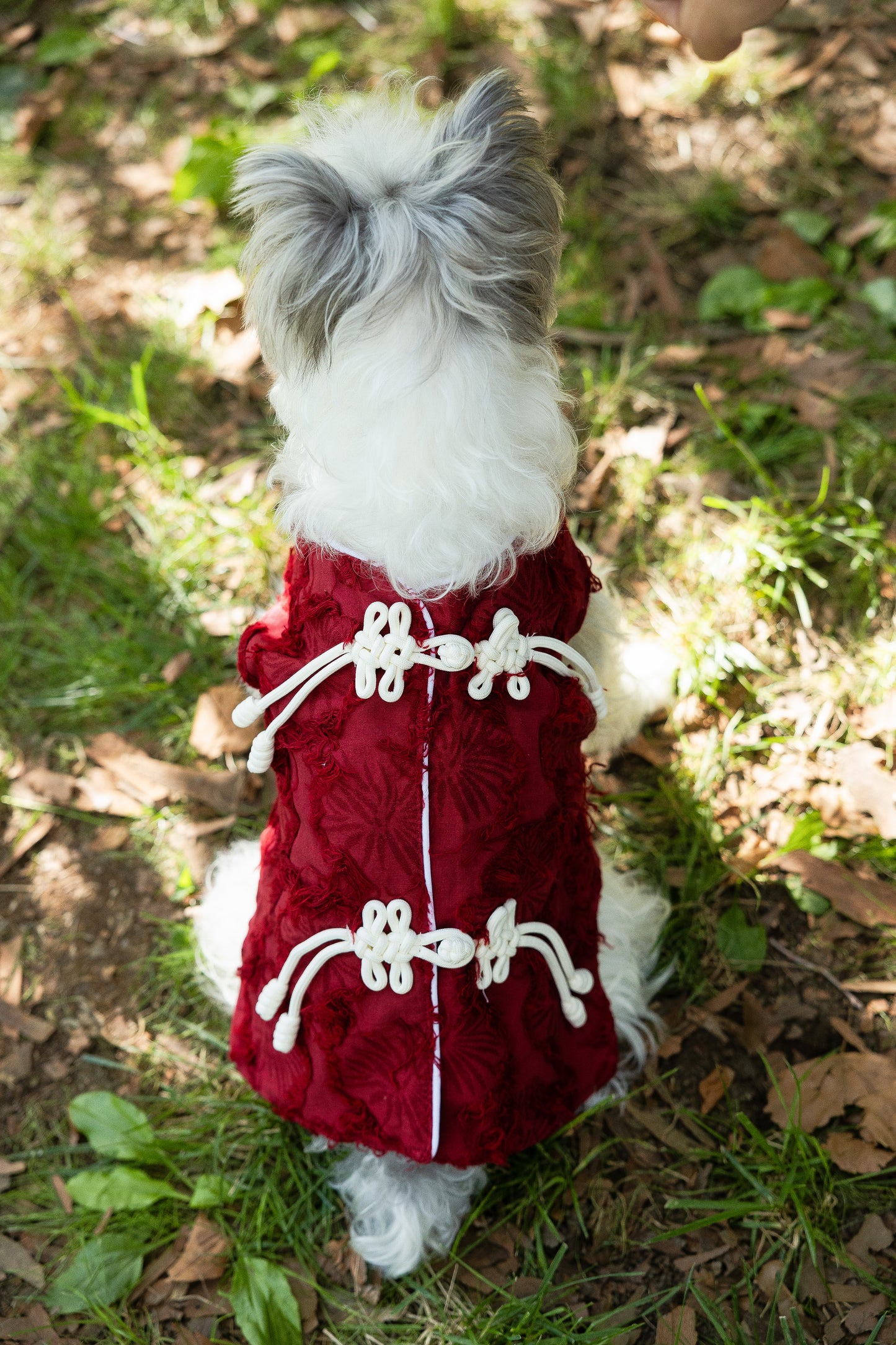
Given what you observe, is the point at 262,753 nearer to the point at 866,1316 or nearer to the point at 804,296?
the point at 866,1316

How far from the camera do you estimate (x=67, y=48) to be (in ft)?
14.5

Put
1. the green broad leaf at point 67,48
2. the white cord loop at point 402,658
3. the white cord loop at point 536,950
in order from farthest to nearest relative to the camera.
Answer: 1. the green broad leaf at point 67,48
2. the white cord loop at point 536,950
3. the white cord loop at point 402,658

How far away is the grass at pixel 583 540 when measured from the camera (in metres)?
2.19

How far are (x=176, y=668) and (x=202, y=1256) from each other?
1.57 m

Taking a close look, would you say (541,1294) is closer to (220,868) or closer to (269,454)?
(220,868)

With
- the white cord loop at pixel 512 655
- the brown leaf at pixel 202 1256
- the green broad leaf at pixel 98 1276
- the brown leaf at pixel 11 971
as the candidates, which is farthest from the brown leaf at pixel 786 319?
the green broad leaf at pixel 98 1276

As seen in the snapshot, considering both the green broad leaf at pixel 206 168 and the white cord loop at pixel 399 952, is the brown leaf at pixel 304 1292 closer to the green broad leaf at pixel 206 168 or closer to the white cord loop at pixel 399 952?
the white cord loop at pixel 399 952

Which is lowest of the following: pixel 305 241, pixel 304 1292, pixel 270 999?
pixel 304 1292

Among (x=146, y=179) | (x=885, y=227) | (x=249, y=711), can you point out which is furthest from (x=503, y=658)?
(x=146, y=179)

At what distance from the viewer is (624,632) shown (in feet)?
7.72

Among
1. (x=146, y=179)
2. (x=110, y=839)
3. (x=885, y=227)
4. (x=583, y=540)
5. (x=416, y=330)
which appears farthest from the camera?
(x=146, y=179)

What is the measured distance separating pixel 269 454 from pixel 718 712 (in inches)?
67.5

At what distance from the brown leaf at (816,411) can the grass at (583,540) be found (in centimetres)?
3

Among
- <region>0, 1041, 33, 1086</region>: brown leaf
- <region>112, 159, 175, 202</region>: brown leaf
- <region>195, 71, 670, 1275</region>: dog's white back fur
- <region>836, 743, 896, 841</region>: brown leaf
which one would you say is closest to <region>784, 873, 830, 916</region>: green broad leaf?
<region>836, 743, 896, 841</region>: brown leaf
